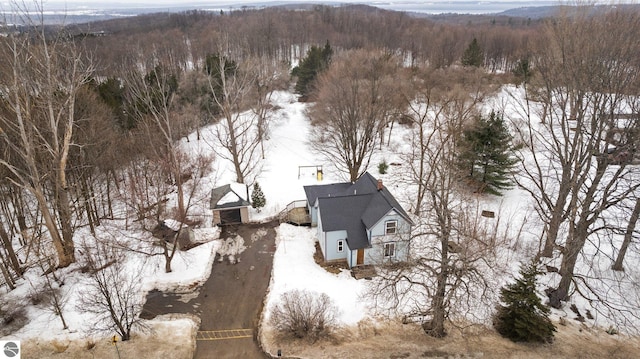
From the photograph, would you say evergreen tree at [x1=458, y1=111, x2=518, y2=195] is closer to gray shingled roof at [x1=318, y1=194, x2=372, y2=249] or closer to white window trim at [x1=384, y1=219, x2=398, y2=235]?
white window trim at [x1=384, y1=219, x2=398, y2=235]

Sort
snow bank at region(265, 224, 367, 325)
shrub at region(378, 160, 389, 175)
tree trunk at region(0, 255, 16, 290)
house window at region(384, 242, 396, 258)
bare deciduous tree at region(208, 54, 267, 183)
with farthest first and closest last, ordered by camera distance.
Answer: shrub at region(378, 160, 389, 175), bare deciduous tree at region(208, 54, 267, 183), house window at region(384, 242, 396, 258), tree trunk at region(0, 255, 16, 290), snow bank at region(265, 224, 367, 325)

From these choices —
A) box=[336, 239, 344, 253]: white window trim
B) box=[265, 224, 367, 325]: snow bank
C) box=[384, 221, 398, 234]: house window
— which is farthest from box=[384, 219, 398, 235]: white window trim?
box=[265, 224, 367, 325]: snow bank

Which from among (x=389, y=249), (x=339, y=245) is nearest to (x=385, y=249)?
(x=389, y=249)

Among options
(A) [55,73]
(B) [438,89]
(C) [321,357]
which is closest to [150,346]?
(C) [321,357]

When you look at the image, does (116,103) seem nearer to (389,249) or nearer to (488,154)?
(389,249)

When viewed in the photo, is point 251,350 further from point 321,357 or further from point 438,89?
point 438,89

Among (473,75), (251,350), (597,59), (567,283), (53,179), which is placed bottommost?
(251,350)
